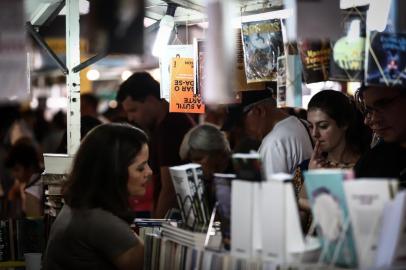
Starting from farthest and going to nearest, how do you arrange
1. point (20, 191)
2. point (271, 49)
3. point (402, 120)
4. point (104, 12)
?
point (20, 191), point (271, 49), point (402, 120), point (104, 12)

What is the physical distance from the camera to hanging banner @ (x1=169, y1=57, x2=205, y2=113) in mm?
5273

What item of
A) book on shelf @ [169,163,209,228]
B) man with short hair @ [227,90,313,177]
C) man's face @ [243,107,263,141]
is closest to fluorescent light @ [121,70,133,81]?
man's face @ [243,107,263,141]

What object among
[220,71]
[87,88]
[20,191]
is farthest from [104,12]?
[87,88]

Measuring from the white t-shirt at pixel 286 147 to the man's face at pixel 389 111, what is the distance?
124 cm

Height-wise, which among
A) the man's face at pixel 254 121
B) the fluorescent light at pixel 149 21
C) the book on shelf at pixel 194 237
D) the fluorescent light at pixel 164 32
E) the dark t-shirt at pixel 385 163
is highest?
the fluorescent light at pixel 149 21

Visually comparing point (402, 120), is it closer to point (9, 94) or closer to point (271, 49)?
point (271, 49)

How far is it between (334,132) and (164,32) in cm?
151

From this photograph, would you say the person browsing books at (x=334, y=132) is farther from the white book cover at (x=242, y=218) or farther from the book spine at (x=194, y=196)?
the white book cover at (x=242, y=218)

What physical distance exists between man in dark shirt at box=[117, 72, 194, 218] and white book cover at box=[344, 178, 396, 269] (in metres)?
3.84

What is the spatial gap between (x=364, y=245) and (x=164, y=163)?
391 cm

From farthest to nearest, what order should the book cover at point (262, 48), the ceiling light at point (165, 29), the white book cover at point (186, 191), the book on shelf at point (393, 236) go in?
the ceiling light at point (165, 29)
the book cover at point (262, 48)
the white book cover at point (186, 191)
the book on shelf at point (393, 236)

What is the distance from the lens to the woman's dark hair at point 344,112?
4.80m

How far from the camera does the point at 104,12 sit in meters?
3.50

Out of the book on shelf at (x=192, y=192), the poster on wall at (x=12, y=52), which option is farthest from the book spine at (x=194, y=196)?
the poster on wall at (x=12, y=52)
